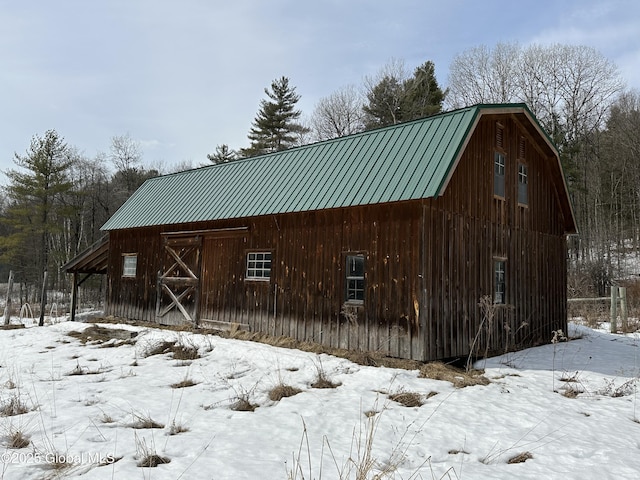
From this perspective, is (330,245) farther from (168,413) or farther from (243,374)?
(168,413)

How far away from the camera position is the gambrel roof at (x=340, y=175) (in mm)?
9766

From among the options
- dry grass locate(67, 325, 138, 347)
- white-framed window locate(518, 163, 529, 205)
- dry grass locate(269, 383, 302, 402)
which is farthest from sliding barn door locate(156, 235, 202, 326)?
white-framed window locate(518, 163, 529, 205)

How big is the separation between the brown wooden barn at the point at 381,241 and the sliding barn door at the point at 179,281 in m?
0.06

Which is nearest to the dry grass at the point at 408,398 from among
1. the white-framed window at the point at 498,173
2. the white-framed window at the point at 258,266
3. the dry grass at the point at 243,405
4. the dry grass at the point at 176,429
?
the dry grass at the point at 243,405

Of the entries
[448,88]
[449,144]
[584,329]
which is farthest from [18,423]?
[448,88]

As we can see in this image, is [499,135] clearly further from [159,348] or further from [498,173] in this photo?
[159,348]

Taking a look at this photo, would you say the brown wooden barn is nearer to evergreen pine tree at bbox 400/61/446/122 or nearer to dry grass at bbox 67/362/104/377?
dry grass at bbox 67/362/104/377

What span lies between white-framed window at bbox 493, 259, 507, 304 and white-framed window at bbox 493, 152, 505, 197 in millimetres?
1807

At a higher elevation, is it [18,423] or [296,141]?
[296,141]

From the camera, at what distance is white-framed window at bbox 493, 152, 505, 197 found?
1191cm

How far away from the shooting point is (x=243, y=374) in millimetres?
9062

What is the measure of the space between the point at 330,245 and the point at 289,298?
1864mm

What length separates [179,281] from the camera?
14758 millimetres

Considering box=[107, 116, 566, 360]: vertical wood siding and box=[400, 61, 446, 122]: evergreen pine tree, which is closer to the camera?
box=[107, 116, 566, 360]: vertical wood siding
